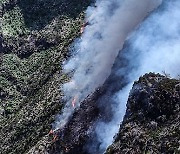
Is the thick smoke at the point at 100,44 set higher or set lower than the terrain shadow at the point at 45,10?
lower

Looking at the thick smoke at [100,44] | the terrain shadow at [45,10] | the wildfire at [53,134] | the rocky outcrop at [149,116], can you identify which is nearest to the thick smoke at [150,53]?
the thick smoke at [100,44]

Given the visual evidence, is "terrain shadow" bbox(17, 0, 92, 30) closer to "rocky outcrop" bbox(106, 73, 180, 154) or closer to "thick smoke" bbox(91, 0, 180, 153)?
"thick smoke" bbox(91, 0, 180, 153)

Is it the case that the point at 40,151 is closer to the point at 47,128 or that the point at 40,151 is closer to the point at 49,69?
the point at 47,128

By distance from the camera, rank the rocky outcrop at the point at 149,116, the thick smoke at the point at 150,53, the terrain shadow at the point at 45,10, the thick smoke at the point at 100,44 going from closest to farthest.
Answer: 1. the rocky outcrop at the point at 149,116
2. the thick smoke at the point at 150,53
3. the thick smoke at the point at 100,44
4. the terrain shadow at the point at 45,10

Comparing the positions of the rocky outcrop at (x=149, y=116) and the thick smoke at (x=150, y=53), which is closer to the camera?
the rocky outcrop at (x=149, y=116)

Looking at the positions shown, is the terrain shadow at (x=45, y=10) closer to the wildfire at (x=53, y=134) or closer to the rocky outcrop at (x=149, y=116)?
the wildfire at (x=53, y=134)

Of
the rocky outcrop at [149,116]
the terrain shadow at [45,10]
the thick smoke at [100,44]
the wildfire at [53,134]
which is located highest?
the terrain shadow at [45,10]

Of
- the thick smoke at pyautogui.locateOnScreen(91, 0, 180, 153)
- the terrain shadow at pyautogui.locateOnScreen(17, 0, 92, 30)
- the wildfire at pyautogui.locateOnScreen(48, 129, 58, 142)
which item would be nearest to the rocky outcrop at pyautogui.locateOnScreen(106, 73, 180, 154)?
the thick smoke at pyautogui.locateOnScreen(91, 0, 180, 153)

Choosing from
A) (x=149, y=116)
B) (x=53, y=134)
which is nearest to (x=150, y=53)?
(x=53, y=134)

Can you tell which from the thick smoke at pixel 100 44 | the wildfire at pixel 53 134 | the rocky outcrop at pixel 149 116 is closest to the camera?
the rocky outcrop at pixel 149 116
